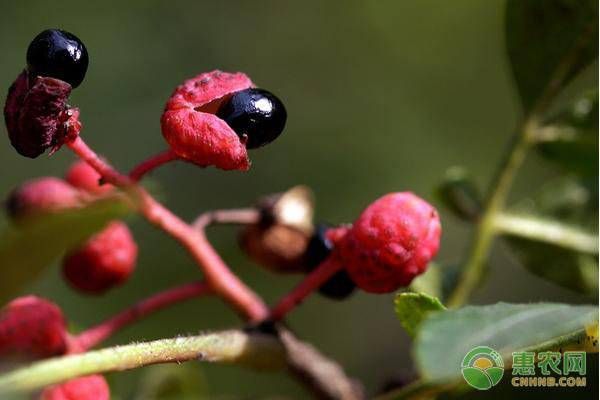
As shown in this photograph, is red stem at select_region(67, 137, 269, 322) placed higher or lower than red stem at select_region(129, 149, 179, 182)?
lower

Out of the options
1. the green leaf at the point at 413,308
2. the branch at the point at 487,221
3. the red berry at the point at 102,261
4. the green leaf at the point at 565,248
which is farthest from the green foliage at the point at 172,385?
the green leaf at the point at 413,308

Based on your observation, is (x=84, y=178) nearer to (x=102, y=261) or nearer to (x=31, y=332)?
(x=102, y=261)

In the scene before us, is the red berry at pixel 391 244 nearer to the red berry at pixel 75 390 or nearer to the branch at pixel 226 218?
the branch at pixel 226 218

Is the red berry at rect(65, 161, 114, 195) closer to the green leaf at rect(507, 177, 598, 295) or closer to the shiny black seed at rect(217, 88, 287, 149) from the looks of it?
the shiny black seed at rect(217, 88, 287, 149)

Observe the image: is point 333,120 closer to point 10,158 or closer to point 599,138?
point 10,158

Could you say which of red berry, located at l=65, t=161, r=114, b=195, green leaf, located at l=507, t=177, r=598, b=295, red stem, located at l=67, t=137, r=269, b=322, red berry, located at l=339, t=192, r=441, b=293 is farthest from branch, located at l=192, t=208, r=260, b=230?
green leaf, located at l=507, t=177, r=598, b=295
